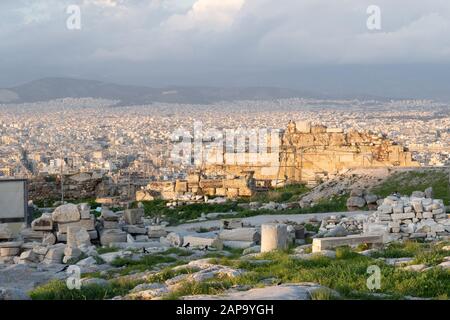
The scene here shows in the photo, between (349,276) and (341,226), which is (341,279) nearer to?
(349,276)

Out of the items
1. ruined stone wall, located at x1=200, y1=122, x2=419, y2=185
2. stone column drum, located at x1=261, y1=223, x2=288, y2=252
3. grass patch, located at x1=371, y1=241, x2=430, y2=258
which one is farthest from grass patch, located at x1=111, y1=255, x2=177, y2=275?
ruined stone wall, located at x1=200, y1=122, x2=419, y2=185

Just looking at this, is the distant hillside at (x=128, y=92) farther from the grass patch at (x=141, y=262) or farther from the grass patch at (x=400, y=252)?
the grass patch at (x=400, y=252)

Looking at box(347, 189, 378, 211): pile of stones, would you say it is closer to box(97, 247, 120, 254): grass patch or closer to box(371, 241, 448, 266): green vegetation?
box(371, 241, 448, 266): green vegetation

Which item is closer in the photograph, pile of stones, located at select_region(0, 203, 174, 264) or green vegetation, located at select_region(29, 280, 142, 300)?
green vegetation, located at select_region(29, 280, 142, 300)

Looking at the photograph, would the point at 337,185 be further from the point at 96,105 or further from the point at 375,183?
the point at 96,105

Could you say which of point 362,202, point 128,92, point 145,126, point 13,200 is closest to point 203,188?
point 362,202
